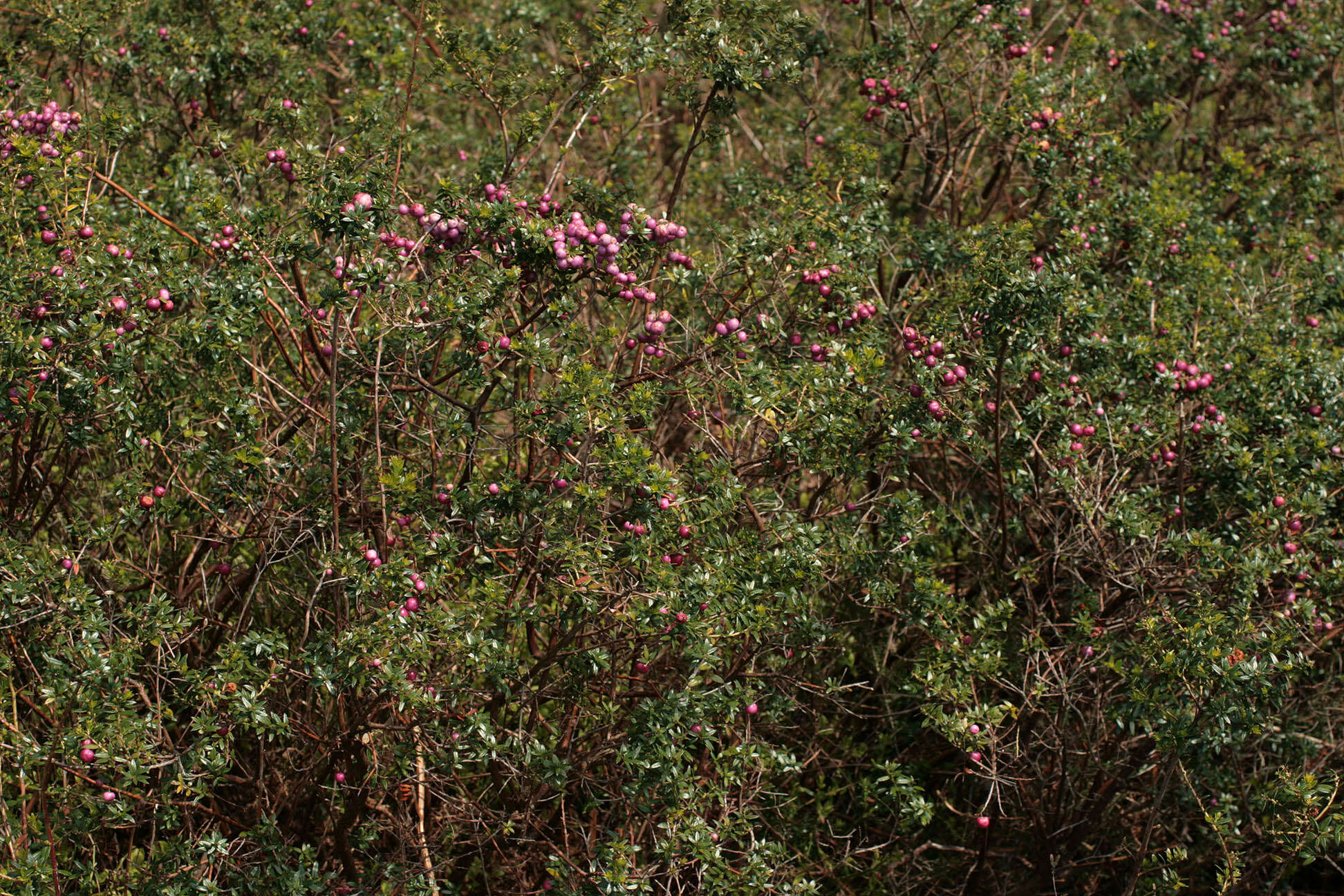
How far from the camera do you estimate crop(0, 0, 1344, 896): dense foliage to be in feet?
11.4

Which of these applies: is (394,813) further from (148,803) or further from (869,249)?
(869,249)

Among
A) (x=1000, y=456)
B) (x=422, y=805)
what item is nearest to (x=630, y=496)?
(x=422, y=805)

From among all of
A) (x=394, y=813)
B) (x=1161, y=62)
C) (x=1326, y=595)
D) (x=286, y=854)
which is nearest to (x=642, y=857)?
(x=394, y=813)

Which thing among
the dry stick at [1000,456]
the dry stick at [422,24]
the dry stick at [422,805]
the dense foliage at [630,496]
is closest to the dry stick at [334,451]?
the dense foliage at [630,496]

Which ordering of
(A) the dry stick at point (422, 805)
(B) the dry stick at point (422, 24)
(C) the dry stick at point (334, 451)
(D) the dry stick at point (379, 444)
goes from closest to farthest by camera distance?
1. (C) the dry stick at point (334, 451)
2. (D) the dry stick at point (379, 444)
3. (A) the dry stick at point (422, 805)
4. (B) the dry stick at point (422, 24)

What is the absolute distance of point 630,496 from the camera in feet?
11.6

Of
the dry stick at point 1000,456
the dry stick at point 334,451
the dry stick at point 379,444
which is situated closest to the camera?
the dry stick at point 334,451

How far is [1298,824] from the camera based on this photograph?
3.73 metres

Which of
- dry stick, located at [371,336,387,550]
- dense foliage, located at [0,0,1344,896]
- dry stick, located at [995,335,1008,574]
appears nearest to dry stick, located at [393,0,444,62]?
dense foliage, located at [0,0,1344,896]

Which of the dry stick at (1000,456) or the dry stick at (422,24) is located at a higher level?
the dry stick at (422,24)

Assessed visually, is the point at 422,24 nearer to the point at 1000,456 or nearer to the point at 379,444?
the point at 379,444

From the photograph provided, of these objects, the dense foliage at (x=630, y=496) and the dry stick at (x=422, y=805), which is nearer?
the dense foliage at (x=630, y=496)

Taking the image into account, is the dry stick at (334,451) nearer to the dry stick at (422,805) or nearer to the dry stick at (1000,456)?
the dry stick at (422,805)

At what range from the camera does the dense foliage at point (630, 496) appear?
11.4 ft
